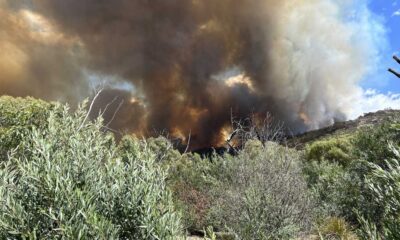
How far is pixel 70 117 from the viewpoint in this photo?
9.45m

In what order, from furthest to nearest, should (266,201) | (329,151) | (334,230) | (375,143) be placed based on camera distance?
(329,151) → (375,143) → (334,230) → (266,201)

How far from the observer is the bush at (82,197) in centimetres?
648

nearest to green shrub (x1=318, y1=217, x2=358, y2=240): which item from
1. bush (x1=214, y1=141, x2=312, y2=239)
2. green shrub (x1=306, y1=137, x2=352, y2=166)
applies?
bush (x1=214, y1=141, x2=312, y2=239)

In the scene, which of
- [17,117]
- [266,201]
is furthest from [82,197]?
[17,117]

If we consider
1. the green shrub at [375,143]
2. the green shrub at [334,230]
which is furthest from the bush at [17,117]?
the green shrub at [375,143]

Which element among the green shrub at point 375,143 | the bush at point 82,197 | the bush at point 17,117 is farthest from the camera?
the green shrub at point 375,143

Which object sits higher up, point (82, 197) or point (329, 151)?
point (329, 151)

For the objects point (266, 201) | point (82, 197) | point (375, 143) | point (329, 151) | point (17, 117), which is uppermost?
point (329, 151)

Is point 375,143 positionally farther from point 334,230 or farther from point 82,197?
point 82,197

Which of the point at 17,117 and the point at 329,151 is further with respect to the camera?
the point at 329,151

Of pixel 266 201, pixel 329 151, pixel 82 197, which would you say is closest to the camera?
pixel 82 197

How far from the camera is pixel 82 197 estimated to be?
6.52 metres

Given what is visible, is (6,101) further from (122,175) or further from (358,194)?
(358,194)

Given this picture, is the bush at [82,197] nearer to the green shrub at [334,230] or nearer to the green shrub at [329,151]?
the green shrub at [334,230]
